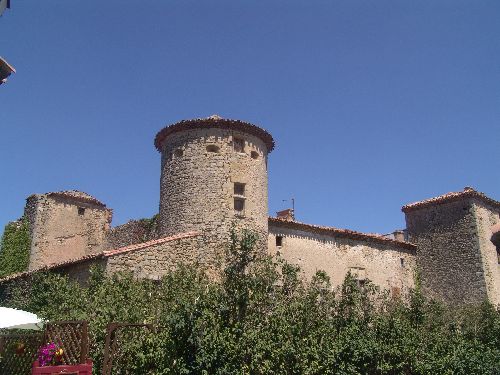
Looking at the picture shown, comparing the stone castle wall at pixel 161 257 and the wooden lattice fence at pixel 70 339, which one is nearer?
the wooden lattice fence at pixel 70 339

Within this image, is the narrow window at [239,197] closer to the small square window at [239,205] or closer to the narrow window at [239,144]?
the small square window at [239,205]

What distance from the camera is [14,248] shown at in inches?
987

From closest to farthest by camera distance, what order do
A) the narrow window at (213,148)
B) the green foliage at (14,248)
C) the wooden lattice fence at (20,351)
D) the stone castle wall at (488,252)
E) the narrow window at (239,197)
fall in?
the wooden lattice fence at (20,351) < the narrow window at (239,197) < the narrow window at (213,148) < the stone castle wall at (488,252) < the green foliage at (14,248)

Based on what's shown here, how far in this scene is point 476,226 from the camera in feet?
79.6

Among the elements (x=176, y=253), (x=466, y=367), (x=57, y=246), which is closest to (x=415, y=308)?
(x=466, y=367)

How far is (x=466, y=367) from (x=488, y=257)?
470 inches

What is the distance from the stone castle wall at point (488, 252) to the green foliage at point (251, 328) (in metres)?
9.00

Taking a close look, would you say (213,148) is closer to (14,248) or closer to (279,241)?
(279,241)

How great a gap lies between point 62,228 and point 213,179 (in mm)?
12922

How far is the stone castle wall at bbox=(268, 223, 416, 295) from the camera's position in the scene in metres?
20.6

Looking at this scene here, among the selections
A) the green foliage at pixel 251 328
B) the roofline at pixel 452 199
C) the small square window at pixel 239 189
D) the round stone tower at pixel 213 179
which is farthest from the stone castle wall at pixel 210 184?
the roofline at pixel 452 199

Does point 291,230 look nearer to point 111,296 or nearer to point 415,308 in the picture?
point 415,308

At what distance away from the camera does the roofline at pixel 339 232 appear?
20447 mm

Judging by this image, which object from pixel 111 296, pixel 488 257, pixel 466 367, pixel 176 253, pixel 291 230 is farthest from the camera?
pixel 488 257
